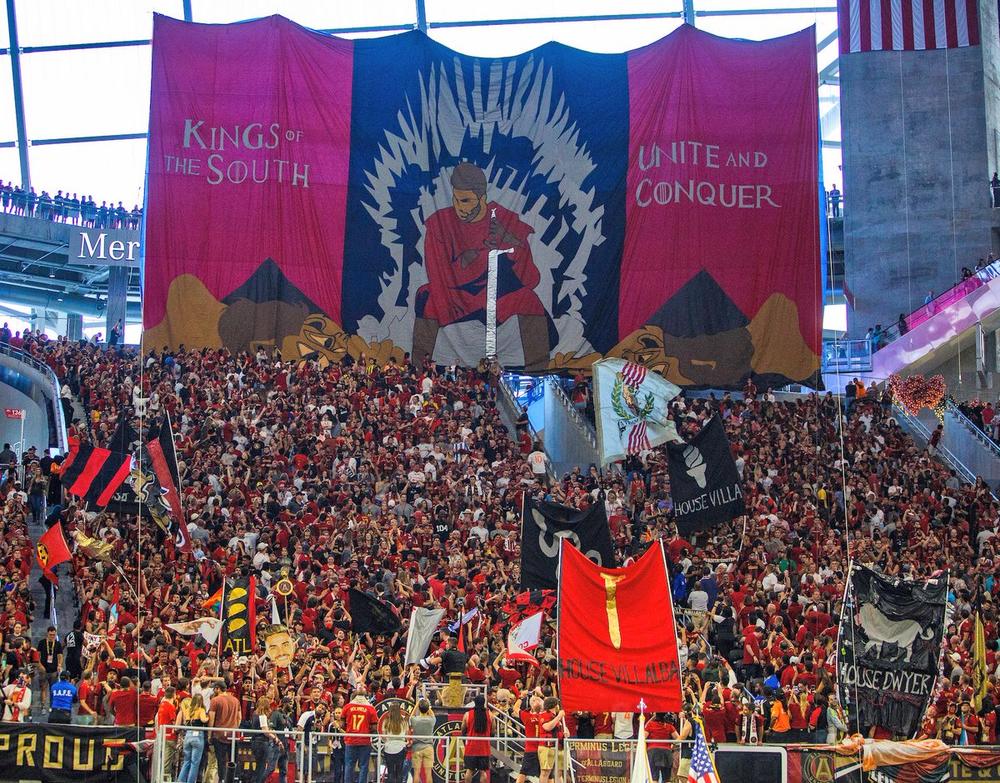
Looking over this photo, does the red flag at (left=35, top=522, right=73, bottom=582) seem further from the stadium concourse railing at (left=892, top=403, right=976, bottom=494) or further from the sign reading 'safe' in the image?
the stadium concourse railing at (left=892, top=403, right=976, bottom=494)

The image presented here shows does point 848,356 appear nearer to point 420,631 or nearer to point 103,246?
point 103,246

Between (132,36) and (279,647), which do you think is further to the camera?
(132,36)

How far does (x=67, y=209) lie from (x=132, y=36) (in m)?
6.24

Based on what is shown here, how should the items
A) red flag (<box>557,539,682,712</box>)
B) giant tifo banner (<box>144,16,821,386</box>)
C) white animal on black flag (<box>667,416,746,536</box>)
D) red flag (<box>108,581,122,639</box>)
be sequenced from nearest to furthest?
red flag (<box>557,539,682,712</box>) → red flag (<box>108,581,122,639</box>) → white animal on black flag (<box>667,416,746,536</box>) → giant tifo banner (<box>144,16,821,386</box>)

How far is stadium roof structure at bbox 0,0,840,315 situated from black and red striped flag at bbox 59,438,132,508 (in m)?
24.8

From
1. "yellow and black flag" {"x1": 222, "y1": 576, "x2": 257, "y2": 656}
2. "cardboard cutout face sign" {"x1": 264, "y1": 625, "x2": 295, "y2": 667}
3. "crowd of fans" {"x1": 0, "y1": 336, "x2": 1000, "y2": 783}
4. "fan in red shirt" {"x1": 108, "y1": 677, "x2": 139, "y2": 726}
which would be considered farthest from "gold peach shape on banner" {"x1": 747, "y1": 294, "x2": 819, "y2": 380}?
"fan in red shirt" {"x1": 108, "y1": 677, "x2": 139, "y2": 726}

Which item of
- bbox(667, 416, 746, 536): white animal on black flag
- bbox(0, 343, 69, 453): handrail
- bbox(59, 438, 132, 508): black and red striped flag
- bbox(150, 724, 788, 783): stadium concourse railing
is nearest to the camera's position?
bbox(150, 724, 788, 783): stadium concourse railing

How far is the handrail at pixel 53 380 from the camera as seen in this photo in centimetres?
3450

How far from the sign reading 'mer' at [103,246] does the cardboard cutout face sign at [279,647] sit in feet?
101

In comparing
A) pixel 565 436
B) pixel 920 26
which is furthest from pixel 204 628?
pixel 920 26

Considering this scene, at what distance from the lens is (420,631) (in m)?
23.7

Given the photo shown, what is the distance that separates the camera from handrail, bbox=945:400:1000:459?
1500 inches

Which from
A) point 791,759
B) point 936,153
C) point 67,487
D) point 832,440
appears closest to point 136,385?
point 67,487

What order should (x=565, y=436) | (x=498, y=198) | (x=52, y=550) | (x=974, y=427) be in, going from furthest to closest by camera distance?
(x=498, y=198), (x=565, y=436), (x=974, y=427), (x=52, y=550)
